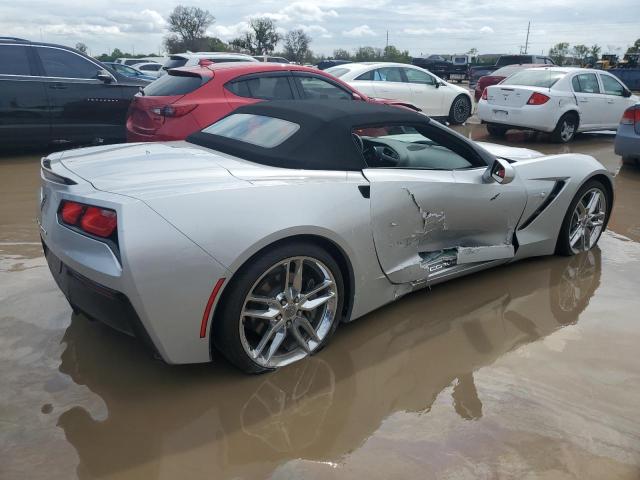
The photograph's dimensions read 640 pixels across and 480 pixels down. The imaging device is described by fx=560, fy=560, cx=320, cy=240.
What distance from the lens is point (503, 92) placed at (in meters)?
10.6

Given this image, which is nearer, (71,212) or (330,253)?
(71,212)

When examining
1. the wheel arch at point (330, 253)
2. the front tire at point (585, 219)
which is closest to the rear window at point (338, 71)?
the front tire at point (585, 219)

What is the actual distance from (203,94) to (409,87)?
6372mm

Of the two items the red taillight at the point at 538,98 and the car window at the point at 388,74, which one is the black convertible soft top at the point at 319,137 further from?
the car window at the point at 388,74

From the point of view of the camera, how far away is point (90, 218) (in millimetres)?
2539

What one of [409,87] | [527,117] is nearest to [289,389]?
[527,117]

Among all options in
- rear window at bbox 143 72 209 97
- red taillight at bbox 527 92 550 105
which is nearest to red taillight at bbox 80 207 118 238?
rear window at bbox 143 72 209 97

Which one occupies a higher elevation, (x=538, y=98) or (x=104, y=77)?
(x=104, y=77)

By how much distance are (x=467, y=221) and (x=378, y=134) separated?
84 cm

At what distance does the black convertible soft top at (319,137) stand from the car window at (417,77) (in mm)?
8752

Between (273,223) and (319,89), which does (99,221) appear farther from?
(319,89)

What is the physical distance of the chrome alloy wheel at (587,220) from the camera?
4715 mm

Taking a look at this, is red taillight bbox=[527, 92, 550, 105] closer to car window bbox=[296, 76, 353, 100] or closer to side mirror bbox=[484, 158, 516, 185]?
car window bbox=[296, 76, 353, 100]

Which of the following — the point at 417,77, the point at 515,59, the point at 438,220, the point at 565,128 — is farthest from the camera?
the point at 515,59
